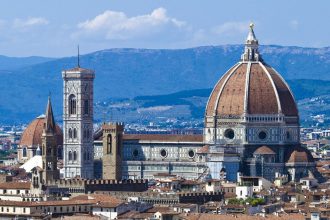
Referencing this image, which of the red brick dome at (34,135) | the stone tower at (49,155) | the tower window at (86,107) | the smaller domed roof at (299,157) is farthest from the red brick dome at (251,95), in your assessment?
the red brick dome at (34,135)

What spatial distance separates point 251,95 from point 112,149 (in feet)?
45.4

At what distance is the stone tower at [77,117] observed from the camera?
143 m

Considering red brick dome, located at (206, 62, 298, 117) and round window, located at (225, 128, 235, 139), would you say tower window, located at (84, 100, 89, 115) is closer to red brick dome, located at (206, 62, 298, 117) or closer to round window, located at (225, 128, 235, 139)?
red brick dome, located at (206, 62, 298, 117)

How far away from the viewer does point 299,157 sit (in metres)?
137

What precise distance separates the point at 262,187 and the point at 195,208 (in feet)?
82.9

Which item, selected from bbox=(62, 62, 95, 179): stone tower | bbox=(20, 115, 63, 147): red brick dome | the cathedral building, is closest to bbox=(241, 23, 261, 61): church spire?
the cathedral building

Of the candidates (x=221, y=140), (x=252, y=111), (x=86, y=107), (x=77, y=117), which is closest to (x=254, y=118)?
(x=252, y=111)

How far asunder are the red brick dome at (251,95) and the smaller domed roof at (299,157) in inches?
166

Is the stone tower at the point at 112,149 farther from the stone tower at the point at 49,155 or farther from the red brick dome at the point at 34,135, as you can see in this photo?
the red brick dome at the point at 34,135

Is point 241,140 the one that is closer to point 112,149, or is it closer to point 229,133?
point 229,133

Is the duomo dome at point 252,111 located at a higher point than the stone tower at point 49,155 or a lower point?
higher

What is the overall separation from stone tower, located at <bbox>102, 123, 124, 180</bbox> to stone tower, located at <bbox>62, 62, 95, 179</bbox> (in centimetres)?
849

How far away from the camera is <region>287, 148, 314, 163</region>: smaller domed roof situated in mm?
136625

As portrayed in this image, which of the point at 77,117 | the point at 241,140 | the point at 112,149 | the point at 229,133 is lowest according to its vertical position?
the point at 112,149
